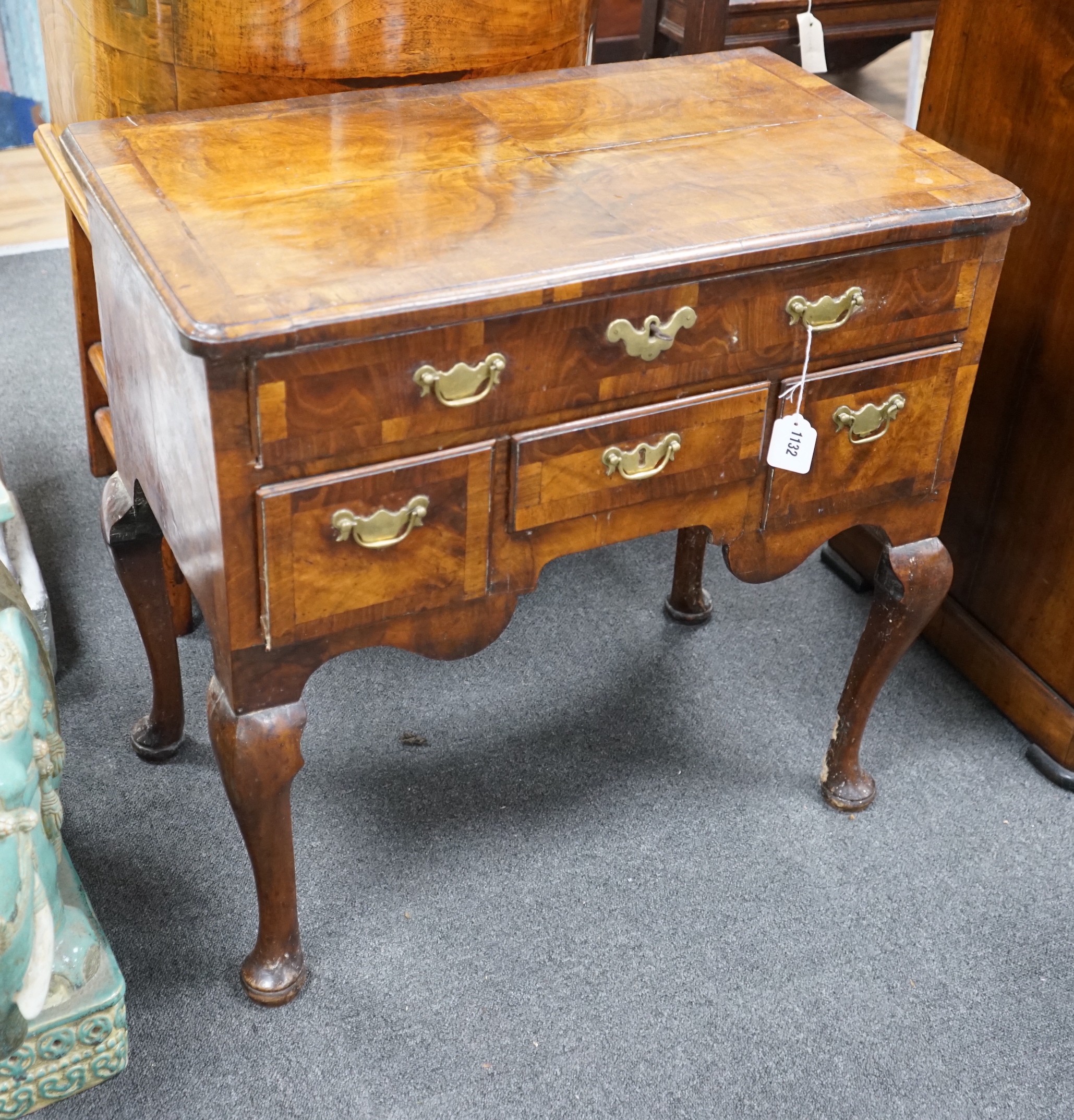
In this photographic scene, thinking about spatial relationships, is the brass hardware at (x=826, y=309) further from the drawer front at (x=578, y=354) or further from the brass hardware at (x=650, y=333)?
the brass hardware at (x=650, y=333)

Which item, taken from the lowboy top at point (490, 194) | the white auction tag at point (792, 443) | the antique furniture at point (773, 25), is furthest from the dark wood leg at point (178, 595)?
the antique furniture at point (773, 25)

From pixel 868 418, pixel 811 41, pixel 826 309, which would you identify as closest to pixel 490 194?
pixel 826 309

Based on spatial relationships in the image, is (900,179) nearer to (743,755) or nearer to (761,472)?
(761,472)

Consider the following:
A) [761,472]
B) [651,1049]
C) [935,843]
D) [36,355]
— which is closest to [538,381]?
[761,472]

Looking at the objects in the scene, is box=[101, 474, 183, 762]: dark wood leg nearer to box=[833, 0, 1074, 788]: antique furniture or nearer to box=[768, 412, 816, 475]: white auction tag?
box=[768, 412, 816, 475]: white auction tag

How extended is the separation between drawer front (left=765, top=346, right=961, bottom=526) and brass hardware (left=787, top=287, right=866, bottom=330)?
0.06 m

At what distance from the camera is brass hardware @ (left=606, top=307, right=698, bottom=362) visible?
4.12ft

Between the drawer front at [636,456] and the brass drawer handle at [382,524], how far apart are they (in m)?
0.10

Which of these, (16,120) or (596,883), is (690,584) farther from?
(16,120)

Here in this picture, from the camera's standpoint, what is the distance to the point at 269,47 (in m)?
1.63

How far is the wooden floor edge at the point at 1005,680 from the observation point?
1.88 meters

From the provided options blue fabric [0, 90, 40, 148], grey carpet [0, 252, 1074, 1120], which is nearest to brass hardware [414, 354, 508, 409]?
grey carpet [0, 252, 1074, 1120]

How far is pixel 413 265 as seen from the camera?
120 centimetres

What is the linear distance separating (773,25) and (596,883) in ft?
5.18
